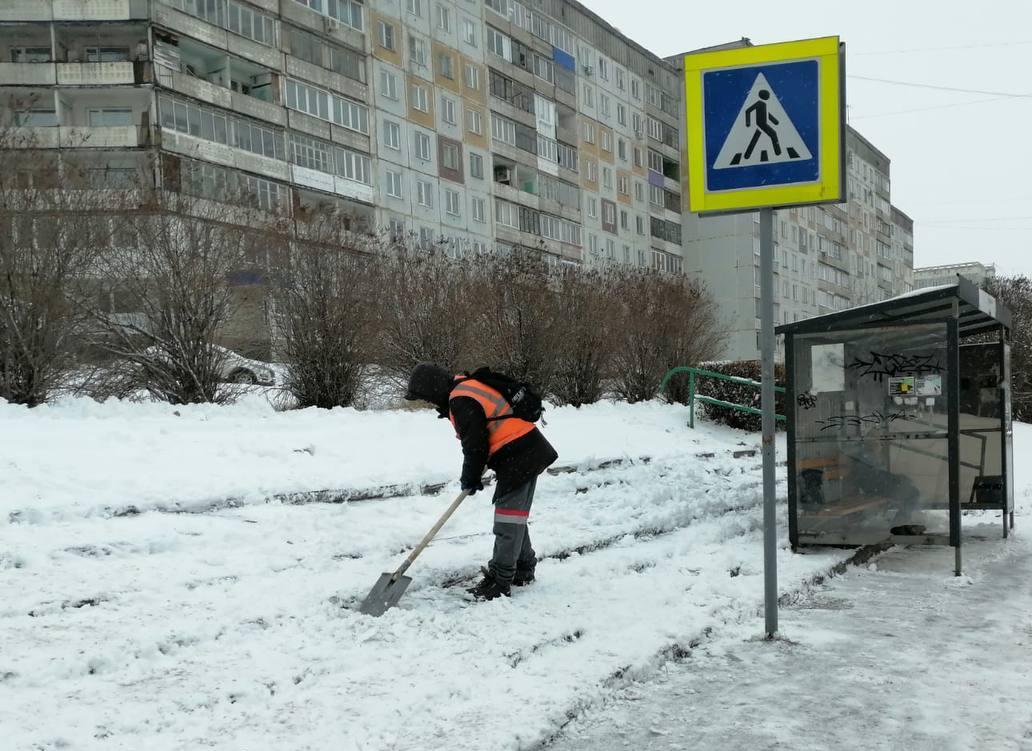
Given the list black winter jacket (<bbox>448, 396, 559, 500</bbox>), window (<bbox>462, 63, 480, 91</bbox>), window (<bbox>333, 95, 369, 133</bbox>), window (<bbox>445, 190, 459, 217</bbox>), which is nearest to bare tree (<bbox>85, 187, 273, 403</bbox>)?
black winter jacket (<bbox>448, 396, 559, 500</bbox>)

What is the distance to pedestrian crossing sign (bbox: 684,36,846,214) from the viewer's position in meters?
4.94

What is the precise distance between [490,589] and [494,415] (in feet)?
3.54

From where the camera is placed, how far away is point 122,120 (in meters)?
35.2

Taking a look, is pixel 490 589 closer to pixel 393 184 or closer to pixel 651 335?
pixel 651 335

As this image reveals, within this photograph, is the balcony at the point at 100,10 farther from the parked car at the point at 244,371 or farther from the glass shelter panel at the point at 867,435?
the glass shelter panel at the point at 867,435

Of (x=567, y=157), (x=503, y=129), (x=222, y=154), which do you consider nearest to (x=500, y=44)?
(x=503, y=129)

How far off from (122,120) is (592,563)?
33885 mm

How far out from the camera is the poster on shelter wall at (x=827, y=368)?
8164 mm

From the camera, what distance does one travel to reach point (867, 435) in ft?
26.4

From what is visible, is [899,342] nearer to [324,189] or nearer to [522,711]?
[522,711]

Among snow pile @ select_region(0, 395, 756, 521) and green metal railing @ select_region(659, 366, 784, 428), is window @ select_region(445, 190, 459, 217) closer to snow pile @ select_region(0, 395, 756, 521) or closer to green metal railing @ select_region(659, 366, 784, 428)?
green metal railing @ select_region(659, 366, 784, 428)

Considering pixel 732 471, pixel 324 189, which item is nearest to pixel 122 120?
pixel 324 189

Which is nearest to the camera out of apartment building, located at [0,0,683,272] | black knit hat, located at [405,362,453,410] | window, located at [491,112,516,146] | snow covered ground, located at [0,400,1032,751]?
snow covered ground, located at [0,400,1032,751]

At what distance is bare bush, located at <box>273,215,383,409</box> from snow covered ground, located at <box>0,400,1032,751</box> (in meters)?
4.33
